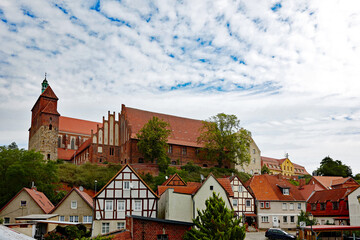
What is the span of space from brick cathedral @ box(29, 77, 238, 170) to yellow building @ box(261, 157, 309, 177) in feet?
107

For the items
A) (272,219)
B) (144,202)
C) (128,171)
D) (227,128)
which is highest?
(227,128)

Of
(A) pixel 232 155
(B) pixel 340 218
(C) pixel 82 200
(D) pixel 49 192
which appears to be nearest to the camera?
(C) pixel 82 200

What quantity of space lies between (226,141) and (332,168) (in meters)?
28.2

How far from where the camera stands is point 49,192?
1823 inches

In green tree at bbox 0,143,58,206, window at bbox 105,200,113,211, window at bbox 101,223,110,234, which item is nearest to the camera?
window at bbox 101,223,110,234

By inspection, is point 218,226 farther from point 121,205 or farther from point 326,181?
point 326,181

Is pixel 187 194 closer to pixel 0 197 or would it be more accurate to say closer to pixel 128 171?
pixel 128 171

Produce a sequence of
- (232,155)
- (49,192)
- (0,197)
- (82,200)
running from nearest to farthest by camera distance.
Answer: (82,200)
(0,197)
(49,192)
(232,155)

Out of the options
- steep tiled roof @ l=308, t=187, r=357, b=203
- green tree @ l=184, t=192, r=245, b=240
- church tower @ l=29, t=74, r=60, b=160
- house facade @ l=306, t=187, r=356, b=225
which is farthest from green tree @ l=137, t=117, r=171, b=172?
green tree @ l=184, t=192, r=245, b=240

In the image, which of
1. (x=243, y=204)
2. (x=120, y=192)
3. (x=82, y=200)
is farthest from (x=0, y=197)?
(x=243, y=204)

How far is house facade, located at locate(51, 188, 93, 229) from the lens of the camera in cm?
3638

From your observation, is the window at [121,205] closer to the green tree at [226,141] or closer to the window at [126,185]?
the window at [126,185]

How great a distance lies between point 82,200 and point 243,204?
18.9 meters

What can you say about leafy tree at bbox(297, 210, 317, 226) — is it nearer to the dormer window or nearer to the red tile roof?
the dormer window
